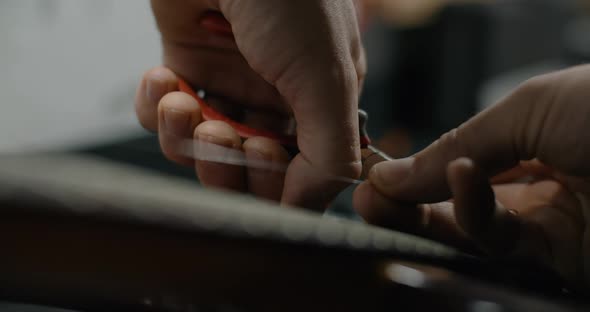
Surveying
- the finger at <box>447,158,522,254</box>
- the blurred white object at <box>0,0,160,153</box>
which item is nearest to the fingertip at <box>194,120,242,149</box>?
the finger at <box>447,158,522,254</box>

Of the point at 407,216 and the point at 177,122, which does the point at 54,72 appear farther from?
the point at 407,216

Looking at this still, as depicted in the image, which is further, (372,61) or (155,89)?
(372,61)

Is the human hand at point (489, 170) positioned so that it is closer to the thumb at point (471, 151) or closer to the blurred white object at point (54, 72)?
the thumb at point (471, 151)

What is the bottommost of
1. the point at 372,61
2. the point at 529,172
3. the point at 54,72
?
the point at 372,61

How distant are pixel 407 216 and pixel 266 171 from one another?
8cm

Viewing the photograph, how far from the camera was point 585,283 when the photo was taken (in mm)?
304

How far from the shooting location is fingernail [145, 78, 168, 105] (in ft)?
1.21

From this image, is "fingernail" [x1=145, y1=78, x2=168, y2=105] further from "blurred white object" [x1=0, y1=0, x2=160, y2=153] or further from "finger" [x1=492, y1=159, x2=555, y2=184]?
"blurred white object" [x1=0, y1=0, x2=160, y2=153]

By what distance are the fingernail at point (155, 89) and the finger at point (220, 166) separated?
0.16 feet

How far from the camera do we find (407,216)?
0.31m

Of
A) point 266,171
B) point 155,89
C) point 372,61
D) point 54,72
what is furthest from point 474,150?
point 372,61

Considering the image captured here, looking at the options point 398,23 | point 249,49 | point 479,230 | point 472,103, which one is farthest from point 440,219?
point 398,23

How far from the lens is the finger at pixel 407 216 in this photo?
0.95 ft

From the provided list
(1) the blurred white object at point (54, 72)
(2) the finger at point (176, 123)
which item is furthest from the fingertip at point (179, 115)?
(1) the blurred white object at point (54, 72)
